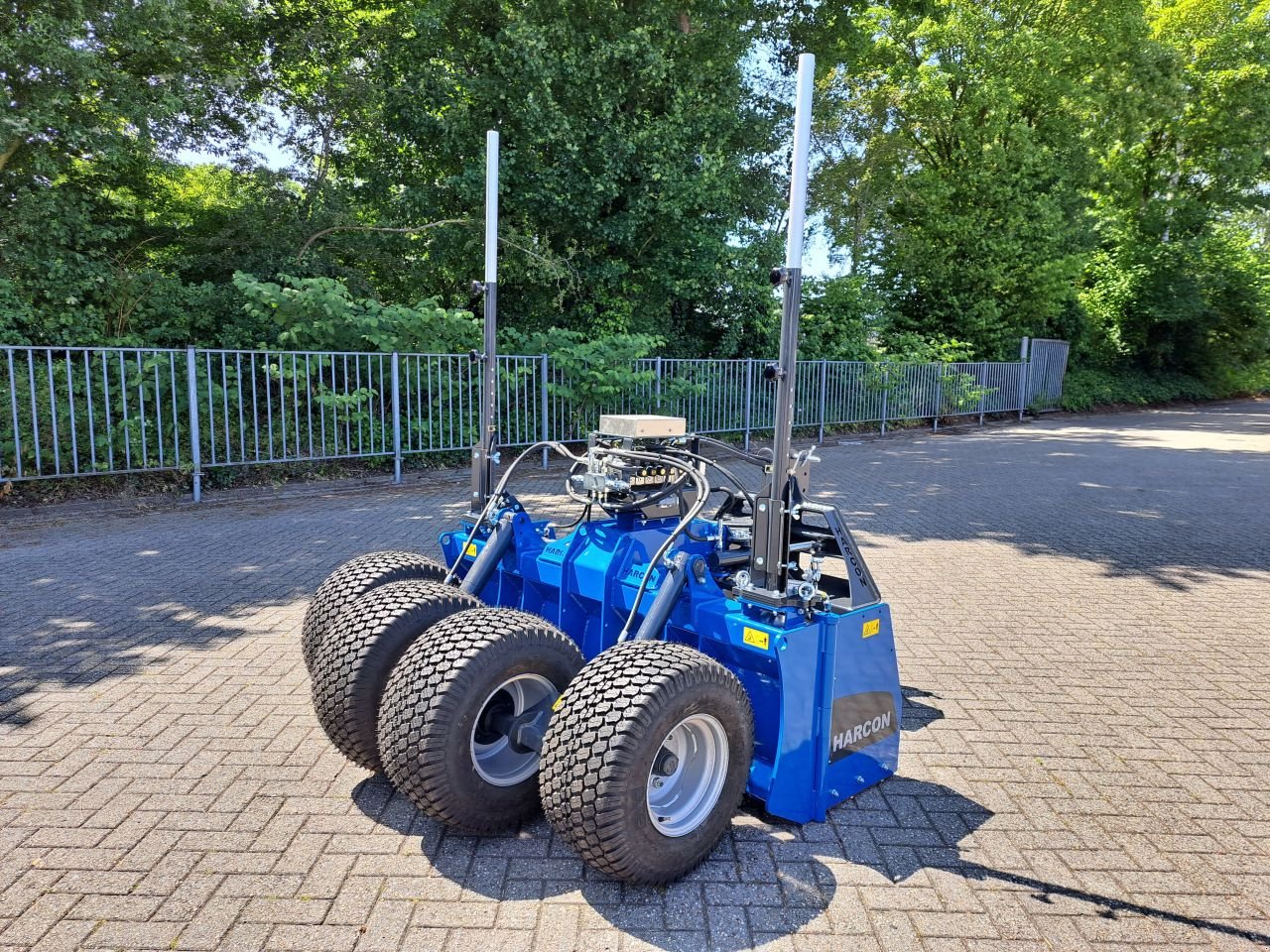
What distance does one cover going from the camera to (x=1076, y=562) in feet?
24.0

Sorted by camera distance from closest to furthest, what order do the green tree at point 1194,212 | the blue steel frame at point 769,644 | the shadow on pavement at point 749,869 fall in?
1. the shadow on pavement at point 749,869
2. the blue steel frame at point 769,644
3. the green tree at point 1194,212

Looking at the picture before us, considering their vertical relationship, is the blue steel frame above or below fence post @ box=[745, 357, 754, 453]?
below

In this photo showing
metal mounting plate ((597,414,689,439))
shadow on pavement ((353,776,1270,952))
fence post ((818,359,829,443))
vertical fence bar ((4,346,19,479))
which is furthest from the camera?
fence post ((818,359,829,443))

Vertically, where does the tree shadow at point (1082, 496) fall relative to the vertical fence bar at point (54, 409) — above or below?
below

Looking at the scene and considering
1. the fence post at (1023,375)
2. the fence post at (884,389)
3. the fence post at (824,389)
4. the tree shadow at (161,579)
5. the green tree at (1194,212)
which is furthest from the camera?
the green tree at (1194,212)

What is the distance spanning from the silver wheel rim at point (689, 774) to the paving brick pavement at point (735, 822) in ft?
0.70

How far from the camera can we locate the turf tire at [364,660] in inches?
115

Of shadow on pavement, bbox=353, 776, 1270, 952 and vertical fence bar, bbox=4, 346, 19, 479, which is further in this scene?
vertical fence bar, bbox=4, 346, 19, 479

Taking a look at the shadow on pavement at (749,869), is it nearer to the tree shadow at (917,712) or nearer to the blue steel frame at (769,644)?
the blue steel frame at (769,644)

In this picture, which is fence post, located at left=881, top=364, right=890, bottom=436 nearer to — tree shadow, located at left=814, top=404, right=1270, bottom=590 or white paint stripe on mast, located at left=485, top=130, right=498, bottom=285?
tree shadow, located at left=814, top=404, right=1270, bottom=590

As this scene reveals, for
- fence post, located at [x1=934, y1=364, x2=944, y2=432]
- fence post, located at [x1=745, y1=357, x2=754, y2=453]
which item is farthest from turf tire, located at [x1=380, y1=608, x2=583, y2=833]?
fence post, located at [x1=934, y1=364, x2=944, y2=432]

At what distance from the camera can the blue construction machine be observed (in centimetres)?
251

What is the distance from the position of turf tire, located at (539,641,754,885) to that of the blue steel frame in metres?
0.31

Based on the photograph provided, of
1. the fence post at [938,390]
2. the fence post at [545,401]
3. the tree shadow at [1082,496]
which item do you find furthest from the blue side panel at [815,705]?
the fence post at [938,390]
